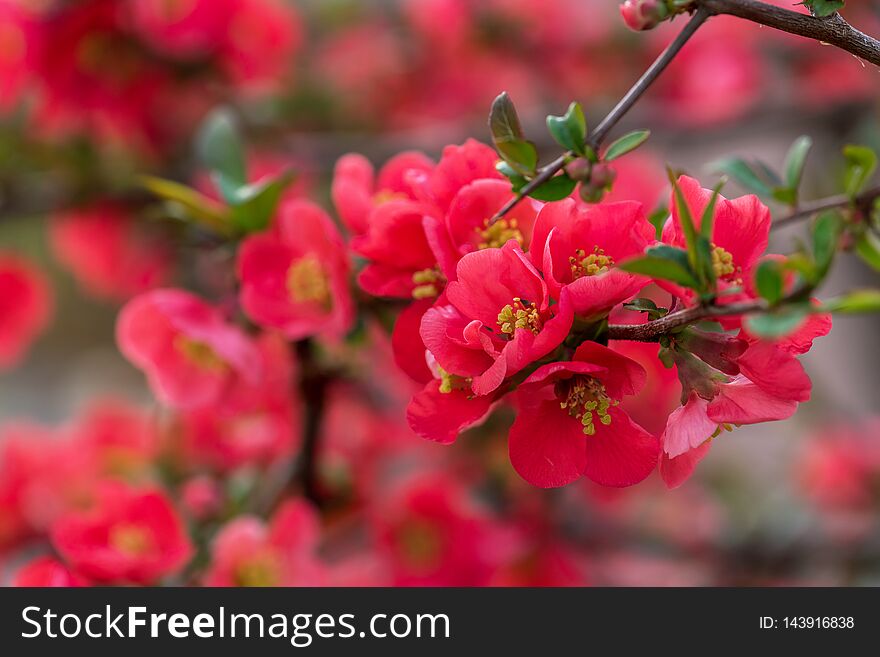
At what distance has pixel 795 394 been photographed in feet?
1.10

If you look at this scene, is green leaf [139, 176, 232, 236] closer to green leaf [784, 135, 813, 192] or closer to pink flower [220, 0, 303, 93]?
green leaf [784, 135, 813, 192]

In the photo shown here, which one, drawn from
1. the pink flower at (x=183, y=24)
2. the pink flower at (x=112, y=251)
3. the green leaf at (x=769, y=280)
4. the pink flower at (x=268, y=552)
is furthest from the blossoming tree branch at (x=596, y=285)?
the pink flower at (x=112, y=251)

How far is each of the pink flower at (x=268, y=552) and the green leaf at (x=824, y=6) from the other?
0.47 m

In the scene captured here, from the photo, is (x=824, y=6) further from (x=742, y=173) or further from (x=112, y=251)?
(x=112, y=251)

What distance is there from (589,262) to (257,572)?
36cm

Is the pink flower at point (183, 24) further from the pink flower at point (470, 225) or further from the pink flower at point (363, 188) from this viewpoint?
the pink flower at point (470, 225)

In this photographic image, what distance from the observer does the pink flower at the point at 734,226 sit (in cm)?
36

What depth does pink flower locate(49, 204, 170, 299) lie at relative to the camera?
115 centimetres

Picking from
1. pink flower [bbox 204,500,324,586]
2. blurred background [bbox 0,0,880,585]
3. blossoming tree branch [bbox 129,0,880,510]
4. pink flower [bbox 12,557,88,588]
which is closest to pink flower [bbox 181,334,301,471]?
blurred background [bbox 0,0,880,585]

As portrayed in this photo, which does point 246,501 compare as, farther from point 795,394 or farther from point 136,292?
point 136,292

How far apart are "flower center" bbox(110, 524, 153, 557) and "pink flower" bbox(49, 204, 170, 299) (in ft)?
1.94

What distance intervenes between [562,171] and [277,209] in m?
0.26

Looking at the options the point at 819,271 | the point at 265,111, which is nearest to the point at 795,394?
the point at 819,271

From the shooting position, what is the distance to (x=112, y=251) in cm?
117
